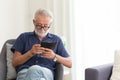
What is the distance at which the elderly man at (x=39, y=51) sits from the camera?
2.21 meters

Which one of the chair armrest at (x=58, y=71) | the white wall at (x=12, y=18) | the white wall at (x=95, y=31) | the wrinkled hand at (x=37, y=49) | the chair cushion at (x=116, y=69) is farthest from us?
the white wall at (x=12, y=18)

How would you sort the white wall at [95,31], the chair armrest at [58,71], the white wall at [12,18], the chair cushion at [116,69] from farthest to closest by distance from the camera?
the white wall at [12,18] < the white wall at [95,31] < the chair cushion at [116,69] < the chair armrest at [58,71]

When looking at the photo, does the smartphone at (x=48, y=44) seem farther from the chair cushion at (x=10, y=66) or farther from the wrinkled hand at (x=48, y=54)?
the chair cushion at (x=10, y=66)

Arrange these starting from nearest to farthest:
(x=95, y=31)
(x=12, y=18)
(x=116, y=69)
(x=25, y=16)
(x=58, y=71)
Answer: (x=58, y=71) → (x=116, y=69) → (x=95, y=31) → (x=12, y=18) → (x=25, y=16)

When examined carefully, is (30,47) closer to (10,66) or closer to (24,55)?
(24,55)

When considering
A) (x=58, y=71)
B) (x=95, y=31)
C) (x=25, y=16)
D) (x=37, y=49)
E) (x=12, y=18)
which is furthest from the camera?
(x=25, y=16)

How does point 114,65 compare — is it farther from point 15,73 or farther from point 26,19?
point 26,19

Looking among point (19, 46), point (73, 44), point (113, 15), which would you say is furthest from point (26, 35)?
point (113, 15)

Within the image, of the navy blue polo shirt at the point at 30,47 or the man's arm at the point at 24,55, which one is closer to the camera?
the man's arm at the point at 24,55

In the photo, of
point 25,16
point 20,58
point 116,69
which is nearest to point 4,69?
point 20,58

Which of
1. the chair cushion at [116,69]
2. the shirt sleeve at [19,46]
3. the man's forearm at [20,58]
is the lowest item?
the chair cushion at [116,69]

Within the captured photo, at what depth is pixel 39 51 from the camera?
85.7 inches

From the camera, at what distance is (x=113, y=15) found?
2.91 meters

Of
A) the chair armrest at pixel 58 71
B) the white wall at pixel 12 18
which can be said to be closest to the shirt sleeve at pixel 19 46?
the chair armrest at pixel 58 71
